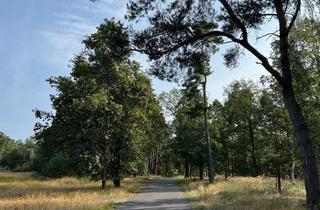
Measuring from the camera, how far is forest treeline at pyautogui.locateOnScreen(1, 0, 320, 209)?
1588 centimetres

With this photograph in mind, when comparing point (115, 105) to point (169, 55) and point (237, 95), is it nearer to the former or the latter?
point (169, 55)

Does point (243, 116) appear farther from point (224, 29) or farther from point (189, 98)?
point (224, 29)

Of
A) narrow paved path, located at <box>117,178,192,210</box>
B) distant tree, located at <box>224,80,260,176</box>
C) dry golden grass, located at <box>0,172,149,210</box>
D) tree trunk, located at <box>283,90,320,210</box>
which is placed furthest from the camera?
distant tree, located at <box>224,80,260,176</box>

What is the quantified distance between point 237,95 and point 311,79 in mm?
45280

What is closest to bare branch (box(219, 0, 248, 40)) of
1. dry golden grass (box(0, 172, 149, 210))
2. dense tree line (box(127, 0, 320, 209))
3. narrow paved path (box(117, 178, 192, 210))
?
dense tree line (box(127, 0, 320, 209))

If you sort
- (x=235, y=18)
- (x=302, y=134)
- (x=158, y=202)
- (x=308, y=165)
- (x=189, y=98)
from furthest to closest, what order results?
(x=189, y=98) → (x=158, y=202) → (x=235, y=18) → (x=302, y=134) → (x=308, y=165)

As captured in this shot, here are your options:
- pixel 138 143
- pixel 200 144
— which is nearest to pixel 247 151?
pixel 200 144

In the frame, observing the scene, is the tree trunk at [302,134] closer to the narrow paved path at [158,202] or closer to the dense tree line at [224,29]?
the dense tree line at [224,29]

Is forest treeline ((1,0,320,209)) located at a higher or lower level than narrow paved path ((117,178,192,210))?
higher

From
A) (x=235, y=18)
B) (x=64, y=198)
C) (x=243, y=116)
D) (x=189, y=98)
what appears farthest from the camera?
(x=243, y=116)

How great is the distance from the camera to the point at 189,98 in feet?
175

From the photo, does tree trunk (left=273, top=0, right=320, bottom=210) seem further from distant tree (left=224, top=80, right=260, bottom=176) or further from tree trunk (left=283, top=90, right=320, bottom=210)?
distant tree (left=224, top=80, right=260, bottom=176)

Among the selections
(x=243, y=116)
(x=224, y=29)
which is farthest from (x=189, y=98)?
(x=224, y=29)

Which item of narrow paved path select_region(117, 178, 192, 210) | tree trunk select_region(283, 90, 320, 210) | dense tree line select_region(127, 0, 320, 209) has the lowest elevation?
narrow paved path select_region(117, 178, 192, 210)
